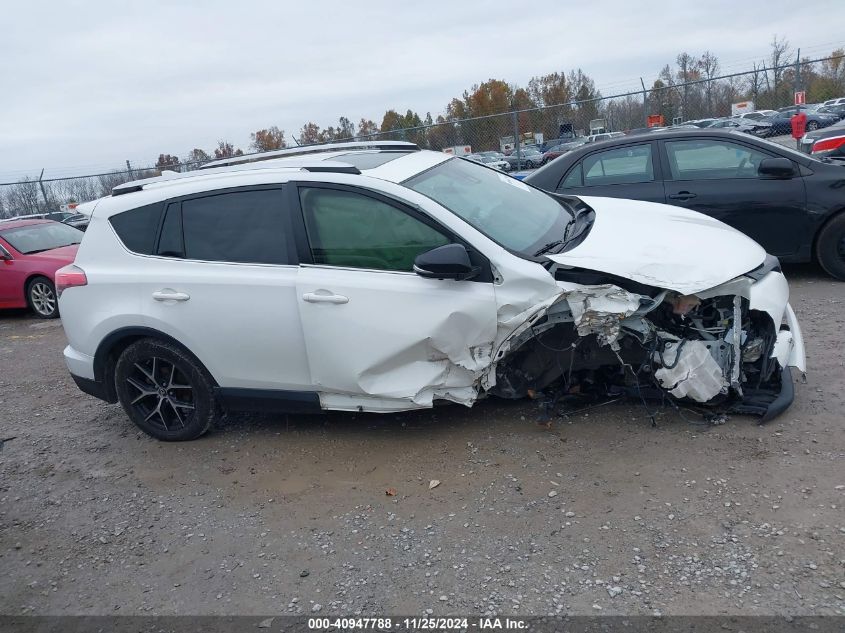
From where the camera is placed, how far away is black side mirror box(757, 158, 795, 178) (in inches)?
265

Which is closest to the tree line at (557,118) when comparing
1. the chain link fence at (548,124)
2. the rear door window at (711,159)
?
the chain link fence at (548,124)

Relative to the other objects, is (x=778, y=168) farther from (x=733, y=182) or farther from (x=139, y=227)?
(x=139, y=227)

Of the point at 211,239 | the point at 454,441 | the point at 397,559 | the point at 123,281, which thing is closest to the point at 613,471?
the point at 454,441

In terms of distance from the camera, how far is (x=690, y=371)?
404 cm

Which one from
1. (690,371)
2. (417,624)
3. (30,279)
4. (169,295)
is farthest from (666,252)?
(30,279)

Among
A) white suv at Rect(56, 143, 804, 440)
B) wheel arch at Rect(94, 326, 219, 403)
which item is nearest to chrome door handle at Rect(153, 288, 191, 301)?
white suv at Rect(56, 143, 804, 440)

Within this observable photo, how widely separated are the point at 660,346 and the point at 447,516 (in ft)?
5.15

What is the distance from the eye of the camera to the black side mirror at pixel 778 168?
673cm

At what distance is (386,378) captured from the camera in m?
4.34

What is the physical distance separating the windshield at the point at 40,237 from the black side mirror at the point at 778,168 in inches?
351

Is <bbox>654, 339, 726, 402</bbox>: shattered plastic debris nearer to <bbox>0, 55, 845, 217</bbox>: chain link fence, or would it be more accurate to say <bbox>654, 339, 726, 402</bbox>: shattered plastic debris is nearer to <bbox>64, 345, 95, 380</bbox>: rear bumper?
<bbox>64, 345, 95, 380</bbox>: rear bumper

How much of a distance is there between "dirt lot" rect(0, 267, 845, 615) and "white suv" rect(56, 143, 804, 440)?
30 centimetres

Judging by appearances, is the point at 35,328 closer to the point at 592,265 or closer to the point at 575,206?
the point at 575,206

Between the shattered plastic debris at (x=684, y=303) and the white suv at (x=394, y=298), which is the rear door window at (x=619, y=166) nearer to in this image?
the white suv at (x=394, y=298)
